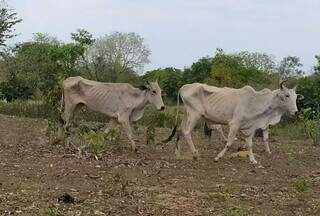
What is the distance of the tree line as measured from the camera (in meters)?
26.8

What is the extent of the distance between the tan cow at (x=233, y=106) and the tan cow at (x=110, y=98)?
2.92ft

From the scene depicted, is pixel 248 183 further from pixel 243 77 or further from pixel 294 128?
pixel 243 77

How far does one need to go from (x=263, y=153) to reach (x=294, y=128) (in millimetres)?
7556

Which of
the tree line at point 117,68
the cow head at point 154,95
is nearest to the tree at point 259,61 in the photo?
the tree line at point 117,68

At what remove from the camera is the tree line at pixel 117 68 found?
26781 mm

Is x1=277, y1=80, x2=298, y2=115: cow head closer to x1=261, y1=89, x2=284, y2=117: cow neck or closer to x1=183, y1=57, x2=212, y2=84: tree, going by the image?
x1=261, y1=89, x2=284, y2=117: cow neck

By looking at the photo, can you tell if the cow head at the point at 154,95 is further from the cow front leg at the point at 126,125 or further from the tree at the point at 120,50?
the tree at the point at 120,50

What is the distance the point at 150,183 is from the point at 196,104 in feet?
11.4

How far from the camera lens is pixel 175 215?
22.3 feet

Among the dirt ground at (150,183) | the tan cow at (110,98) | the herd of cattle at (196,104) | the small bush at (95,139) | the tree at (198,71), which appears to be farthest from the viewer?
the tree at (198,71)

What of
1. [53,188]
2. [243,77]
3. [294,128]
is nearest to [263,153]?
[53,188]

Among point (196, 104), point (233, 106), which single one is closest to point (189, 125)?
point (196, 104)

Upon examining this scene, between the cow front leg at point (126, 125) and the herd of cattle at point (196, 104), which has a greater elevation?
the herd of cattle at point (196, 104)

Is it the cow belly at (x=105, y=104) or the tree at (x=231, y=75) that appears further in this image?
the tree at (x=231, y=75)
